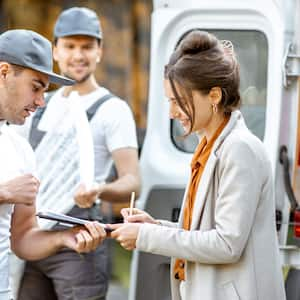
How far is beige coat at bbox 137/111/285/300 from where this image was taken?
9.87ft

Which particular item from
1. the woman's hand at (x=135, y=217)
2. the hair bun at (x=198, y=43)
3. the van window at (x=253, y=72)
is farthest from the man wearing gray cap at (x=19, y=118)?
the van window at (x=253, y=72)

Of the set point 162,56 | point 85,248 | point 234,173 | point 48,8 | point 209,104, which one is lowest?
point 85,248

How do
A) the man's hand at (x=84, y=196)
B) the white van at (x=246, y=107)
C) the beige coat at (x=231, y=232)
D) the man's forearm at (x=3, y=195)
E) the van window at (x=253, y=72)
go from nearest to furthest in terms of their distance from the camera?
the beige coat at (x=231, y=232), the man's forearm at (x=3, y=195), the white van at (x=246, y=107), the man's hand at (x=84, y=196), the van window at (x=253, y=72)

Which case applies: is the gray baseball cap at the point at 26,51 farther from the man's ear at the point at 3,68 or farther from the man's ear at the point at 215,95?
the man's ear at the point at 215,95

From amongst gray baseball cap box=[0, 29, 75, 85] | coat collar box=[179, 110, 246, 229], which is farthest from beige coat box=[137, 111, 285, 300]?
gray baseball cap box=[0, 29, 75, 85]

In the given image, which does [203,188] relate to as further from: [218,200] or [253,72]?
[253,72]

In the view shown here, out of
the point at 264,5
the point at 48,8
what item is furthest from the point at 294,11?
the point at 48,8

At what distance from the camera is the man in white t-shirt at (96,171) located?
429cm

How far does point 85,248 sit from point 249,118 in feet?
3.97

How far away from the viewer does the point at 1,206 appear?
3.34m

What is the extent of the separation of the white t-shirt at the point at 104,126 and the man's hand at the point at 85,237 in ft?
2.93

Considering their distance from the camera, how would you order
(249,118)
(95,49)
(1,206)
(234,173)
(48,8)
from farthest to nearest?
(48,8) < (95,49) < (249,118) < (1,206) < (234,173)

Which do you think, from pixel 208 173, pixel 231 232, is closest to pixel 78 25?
pixel 208 173

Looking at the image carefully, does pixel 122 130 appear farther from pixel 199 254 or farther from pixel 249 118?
pixel 199 254
